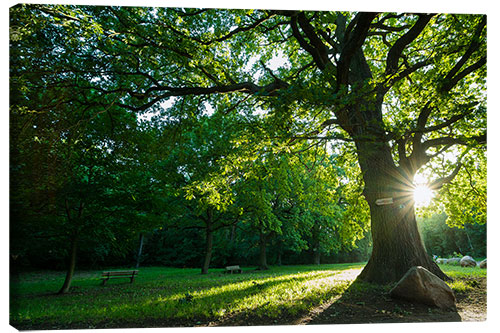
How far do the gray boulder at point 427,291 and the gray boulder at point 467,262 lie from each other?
3960 mm

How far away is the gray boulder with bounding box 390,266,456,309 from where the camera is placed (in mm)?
3617

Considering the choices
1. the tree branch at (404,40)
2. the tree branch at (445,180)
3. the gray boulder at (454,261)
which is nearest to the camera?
the tree branch at (404,40)

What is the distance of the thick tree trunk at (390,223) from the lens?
182 inches

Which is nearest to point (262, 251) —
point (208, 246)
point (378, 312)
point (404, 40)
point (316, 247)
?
point (316, 247)

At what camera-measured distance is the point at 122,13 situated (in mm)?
4168

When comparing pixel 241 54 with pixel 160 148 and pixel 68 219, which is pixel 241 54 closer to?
pixel 160 148

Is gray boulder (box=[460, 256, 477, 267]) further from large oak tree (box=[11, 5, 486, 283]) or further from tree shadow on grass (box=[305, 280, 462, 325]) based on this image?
tree shadow on grass (box=[305, 280, 462, 325])

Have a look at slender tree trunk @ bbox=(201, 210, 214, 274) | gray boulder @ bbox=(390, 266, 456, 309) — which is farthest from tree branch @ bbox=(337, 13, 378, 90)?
slender tree trunk @ bbox=(201, 210, 214, 274)

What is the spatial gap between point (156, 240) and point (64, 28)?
56.4 ft

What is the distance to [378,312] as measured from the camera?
3.53 meters

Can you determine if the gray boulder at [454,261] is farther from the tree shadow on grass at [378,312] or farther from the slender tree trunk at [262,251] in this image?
the slender tree trunk at [262,251]

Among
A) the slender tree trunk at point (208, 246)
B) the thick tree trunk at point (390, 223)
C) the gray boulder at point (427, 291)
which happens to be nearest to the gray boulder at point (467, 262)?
the thick tree trunk at point (390, 223)

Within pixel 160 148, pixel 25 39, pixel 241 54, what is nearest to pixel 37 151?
pixel 25 39

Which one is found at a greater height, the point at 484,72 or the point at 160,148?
the point at 484,72
